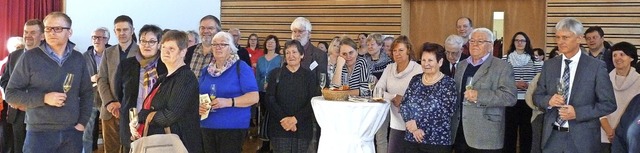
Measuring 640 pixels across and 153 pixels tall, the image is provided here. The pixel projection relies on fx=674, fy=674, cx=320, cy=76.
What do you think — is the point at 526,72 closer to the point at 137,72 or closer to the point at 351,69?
the point at 351,69

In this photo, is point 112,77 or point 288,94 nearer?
point 112,77

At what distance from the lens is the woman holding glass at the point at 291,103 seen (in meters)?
5.21

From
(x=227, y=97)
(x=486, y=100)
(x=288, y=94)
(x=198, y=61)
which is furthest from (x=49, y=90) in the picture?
(x=486, y=100)

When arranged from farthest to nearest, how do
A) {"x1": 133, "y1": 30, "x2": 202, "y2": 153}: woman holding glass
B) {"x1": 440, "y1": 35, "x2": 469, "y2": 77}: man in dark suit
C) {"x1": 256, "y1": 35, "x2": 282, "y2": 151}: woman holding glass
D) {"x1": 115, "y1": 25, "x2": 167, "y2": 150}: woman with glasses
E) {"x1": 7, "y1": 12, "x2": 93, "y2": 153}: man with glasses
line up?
{"x1": 256, "y1": 35, "x2": 282, "y2": 151}: woman holding glass, {"x1": 440, "y1": 35, "x2": 469, "y2": 77}: man in dark suit, {"x1": 115, "y1": 25, "x2": 167, "y2": 150}: woman with glasses, {"x1": 7, "y1": 12, "x2": 93, "y2": 153}: man with glasses, {"x1": 133, "y1": 30, "x2": 202, "y2": 153}: woman holding glass

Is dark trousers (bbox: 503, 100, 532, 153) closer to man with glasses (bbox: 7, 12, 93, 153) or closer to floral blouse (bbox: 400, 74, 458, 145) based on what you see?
floral blouse (bbox: 400, 74, 458, 145)

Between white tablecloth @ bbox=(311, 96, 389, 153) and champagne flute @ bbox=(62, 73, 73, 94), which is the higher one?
champagne flute @ bbox=(62, 73, 73, 94)

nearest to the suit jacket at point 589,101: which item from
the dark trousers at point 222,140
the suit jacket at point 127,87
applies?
the dark trousers at point 222,140

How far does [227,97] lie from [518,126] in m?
3.16

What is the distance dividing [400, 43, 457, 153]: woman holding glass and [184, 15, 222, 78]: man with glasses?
65.2 inches

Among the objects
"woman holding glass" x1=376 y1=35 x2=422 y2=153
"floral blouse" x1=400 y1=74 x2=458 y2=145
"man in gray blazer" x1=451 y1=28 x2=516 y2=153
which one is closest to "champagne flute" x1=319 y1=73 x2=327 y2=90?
"woman holding glass" x1=376 y1=35 x2=422 y2=153

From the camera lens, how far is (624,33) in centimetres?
830

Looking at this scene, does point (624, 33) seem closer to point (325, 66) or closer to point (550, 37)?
point (550, 37)

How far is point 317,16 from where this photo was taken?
10727 mm

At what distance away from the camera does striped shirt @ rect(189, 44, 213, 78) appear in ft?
17.3
